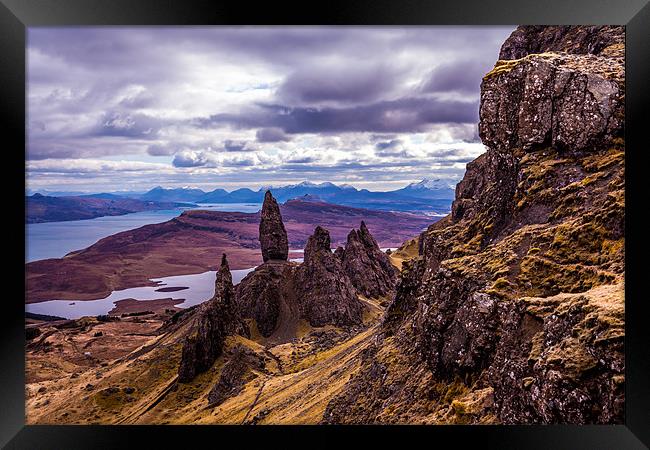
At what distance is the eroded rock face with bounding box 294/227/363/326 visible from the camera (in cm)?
12644

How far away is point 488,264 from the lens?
2050 cm

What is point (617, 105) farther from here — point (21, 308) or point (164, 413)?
point (164, 413)

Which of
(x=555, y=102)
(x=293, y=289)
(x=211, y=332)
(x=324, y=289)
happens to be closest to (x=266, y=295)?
(x=293, y=289)

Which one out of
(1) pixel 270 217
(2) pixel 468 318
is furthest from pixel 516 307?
(1) pixel 270 217

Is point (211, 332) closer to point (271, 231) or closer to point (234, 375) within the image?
point (234, 375)

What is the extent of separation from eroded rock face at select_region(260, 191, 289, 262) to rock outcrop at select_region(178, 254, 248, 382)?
1947 inches

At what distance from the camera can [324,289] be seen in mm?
130375

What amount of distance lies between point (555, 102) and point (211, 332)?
79.7 metres

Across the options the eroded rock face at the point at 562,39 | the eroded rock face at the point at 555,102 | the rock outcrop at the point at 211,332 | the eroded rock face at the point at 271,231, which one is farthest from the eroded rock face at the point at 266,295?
the eroded rock face at the point at 555,102

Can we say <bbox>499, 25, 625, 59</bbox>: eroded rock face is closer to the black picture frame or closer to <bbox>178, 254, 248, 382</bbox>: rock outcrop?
the black picture frame

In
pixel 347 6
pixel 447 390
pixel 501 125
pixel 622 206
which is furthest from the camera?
pixel 501 125

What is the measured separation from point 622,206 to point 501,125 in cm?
880

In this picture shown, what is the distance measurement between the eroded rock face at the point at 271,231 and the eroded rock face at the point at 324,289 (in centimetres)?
1152

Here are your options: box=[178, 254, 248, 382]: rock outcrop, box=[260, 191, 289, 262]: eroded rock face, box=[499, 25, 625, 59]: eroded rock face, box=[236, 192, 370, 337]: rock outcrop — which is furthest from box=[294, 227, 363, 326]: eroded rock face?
box=[499, 25, 625, 59]: eroded rock face
